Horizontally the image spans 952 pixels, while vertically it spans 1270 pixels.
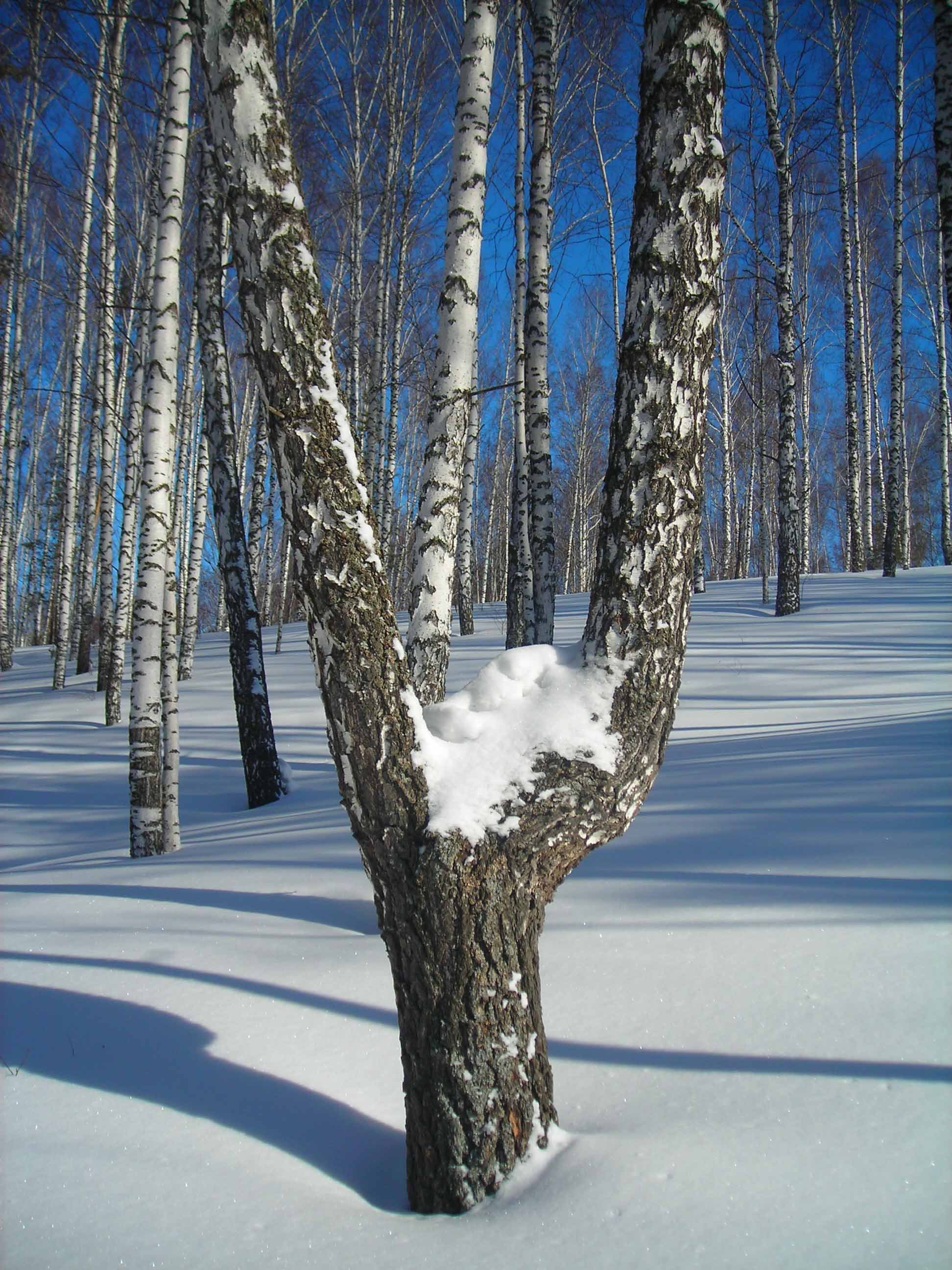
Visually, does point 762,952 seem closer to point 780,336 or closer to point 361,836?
point 361,836

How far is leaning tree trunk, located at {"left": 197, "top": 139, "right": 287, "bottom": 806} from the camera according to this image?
5.93 meters

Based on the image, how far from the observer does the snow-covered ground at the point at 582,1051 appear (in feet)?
4.64

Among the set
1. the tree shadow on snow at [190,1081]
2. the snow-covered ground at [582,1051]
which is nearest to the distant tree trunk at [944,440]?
the snow-covered ground at [582,1051]

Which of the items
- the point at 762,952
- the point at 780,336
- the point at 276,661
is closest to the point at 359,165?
the point at 780,336

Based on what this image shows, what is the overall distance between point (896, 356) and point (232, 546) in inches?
466

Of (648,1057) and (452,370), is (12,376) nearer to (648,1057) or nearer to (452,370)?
(452,370)

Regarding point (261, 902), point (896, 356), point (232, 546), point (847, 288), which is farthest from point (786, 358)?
point (261, 902)

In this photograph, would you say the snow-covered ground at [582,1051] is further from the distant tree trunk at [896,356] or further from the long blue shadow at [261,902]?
the distant tree trunk at [896,356]

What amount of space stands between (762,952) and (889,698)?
14.8ft

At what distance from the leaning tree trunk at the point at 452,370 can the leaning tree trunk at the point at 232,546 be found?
3205 mm

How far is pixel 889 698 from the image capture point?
5910 millimetres

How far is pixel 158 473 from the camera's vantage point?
Answer: 4766mm

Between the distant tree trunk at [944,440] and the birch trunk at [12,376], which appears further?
the distant tree trunk at [944,440]

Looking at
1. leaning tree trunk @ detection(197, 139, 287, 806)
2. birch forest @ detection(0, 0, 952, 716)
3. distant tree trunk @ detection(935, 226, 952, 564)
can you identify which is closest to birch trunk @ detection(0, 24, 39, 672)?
birch forest @ detection(0, 0, 952, 716)
